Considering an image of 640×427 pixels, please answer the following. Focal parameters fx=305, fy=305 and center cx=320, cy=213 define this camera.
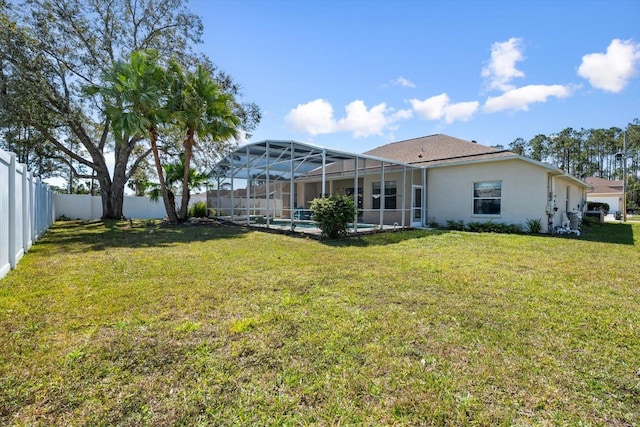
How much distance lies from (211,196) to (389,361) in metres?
18.2

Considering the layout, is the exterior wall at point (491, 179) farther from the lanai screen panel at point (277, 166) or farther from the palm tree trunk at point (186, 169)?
the palm tree trunk at point (186, 169)

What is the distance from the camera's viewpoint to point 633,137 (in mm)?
43938

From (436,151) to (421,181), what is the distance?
2153 millimetres

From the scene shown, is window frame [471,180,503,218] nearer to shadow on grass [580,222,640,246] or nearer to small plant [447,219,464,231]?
small plant [447,219,464,231]

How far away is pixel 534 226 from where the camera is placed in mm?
11992

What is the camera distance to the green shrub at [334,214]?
10.1m

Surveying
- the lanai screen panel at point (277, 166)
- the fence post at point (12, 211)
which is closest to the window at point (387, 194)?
the lanai screen panel at point (277, 166)

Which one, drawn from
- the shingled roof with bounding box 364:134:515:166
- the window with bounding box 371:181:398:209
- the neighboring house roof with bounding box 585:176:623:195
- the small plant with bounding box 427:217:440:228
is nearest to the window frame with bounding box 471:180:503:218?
the shingled roof with bounding box 364:134:515:166

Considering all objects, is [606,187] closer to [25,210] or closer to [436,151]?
[436,151]

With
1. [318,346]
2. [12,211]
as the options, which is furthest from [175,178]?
[318,346]

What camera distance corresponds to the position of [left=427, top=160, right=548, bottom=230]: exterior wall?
1217cm

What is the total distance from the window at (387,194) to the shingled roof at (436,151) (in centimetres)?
165

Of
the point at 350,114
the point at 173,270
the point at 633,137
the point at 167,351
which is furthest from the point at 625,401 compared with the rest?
the point at 633,137

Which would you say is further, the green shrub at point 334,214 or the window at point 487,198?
the window at point 487,198
